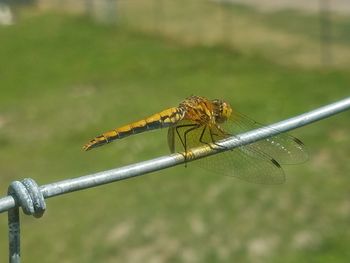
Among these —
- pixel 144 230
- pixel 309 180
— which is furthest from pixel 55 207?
pixel 309 180

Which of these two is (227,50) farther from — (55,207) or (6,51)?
(55,207)

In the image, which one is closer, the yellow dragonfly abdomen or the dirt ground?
the yellow dragonfly abdomen

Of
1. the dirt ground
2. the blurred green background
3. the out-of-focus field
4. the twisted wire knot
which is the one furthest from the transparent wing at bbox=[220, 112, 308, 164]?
the dirt ground

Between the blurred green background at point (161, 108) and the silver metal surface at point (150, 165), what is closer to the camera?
the silver metal surface at point (150, 165)

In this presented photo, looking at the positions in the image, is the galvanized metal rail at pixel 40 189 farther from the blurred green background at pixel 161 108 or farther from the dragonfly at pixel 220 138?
the blurred green background at pixel 161 108

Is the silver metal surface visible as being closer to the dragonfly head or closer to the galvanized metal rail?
the galvanized metal rail

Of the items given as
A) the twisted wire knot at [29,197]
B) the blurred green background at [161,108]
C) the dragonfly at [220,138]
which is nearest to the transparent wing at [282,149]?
the dragonfly at [220,138]

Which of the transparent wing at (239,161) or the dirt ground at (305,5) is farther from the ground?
the transparent wing at (239,161)
